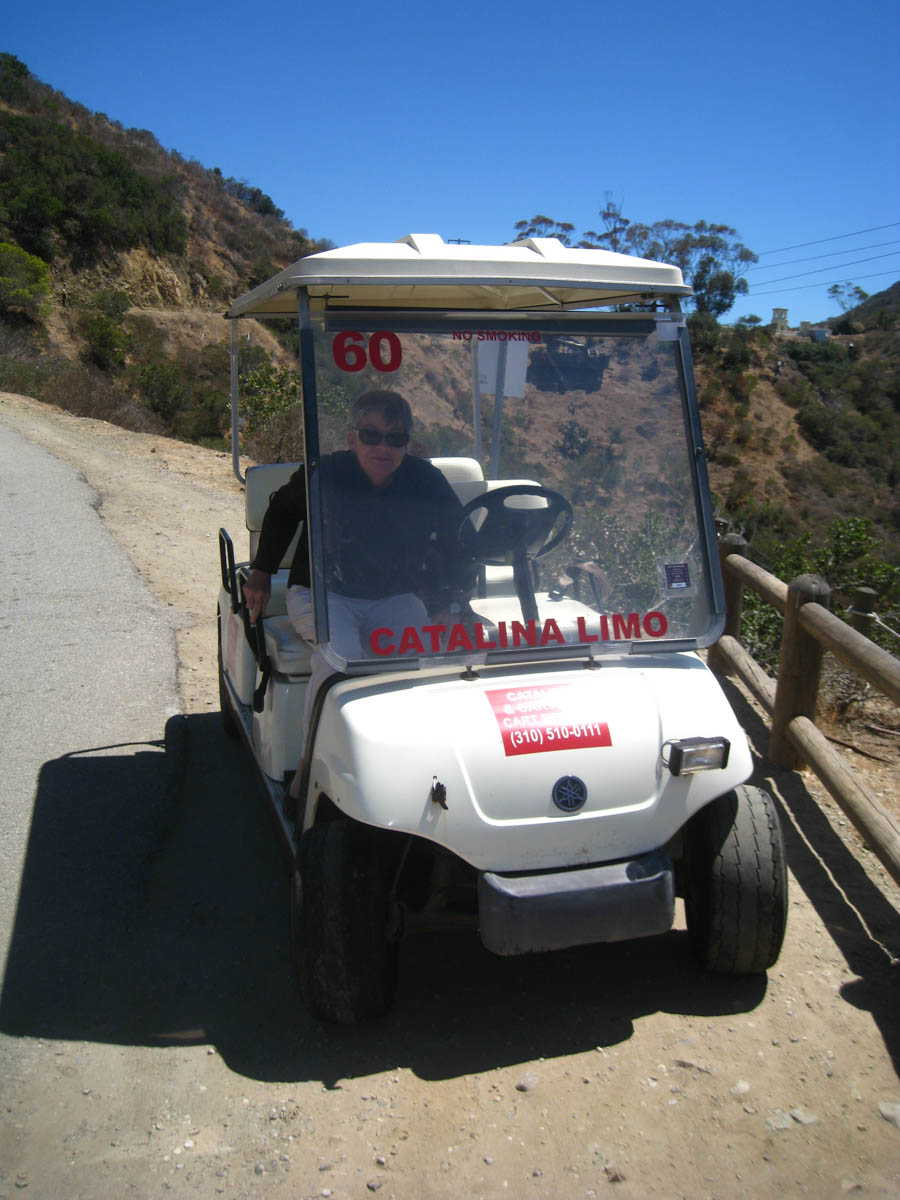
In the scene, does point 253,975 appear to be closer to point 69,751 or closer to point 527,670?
point 527,670

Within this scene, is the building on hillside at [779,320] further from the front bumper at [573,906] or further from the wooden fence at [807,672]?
the front bumper at [573,906]

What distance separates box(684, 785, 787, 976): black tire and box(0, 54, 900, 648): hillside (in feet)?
14.2

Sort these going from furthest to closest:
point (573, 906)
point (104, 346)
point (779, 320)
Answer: point (779, 320) < point (104, 346) < point (573, 906)

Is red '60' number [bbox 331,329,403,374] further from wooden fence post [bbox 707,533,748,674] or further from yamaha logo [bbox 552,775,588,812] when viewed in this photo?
wooden fence post [bbox 707,533,748,674]

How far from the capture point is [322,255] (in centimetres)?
257

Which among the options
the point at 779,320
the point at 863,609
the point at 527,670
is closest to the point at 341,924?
the point at 527,670

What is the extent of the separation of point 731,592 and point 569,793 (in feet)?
12.0

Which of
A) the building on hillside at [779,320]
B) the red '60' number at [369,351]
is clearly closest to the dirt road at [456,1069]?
the red '60' number at [369,351]

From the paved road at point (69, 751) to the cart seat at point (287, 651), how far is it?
100cm

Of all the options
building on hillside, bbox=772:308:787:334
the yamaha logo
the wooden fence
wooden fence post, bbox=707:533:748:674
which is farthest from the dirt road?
building on hillside, bbox=772:308:787:334

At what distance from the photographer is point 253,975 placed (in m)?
2.97

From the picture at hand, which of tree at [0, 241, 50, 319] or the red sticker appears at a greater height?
tree at [0, 241, 50, 319]

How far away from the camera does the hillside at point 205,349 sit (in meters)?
16.8

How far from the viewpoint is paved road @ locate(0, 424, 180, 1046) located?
10.1 feet
